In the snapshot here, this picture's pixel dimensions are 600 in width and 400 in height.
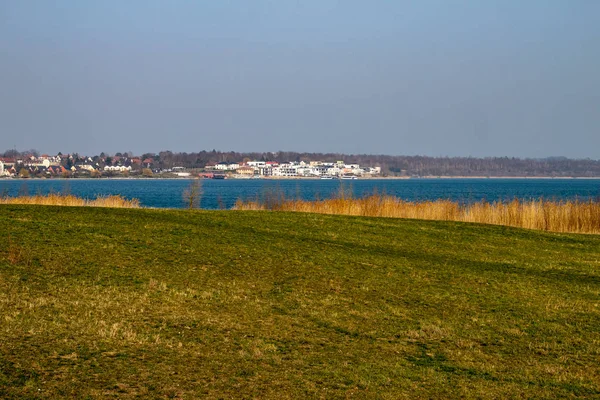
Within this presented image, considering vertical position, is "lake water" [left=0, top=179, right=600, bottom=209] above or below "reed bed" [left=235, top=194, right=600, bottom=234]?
below

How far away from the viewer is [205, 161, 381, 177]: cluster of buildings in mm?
181913

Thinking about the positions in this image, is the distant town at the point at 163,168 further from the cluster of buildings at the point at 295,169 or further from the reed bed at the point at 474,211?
the reed bed at the point at 474,211

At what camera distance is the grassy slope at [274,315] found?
651 centimetres

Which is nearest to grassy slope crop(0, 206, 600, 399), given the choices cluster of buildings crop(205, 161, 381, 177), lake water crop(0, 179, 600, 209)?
lake water crop(0, 179, 600, 209)

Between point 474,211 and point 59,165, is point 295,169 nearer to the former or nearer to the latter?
point 59,165

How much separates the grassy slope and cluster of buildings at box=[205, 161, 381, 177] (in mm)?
164824

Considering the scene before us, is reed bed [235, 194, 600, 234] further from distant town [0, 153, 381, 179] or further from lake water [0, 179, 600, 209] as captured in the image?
distant town [0, 153, 381, 179]

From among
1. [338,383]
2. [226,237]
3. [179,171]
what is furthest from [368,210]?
[179,171]

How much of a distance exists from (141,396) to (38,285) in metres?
3.89

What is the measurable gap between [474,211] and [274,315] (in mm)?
15493

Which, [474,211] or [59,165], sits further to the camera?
[59,165]

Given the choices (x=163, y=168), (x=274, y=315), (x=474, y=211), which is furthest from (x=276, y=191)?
(x=163, y=168)

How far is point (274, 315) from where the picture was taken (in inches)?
342

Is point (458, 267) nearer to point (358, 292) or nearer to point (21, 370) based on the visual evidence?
point (358, 292)
